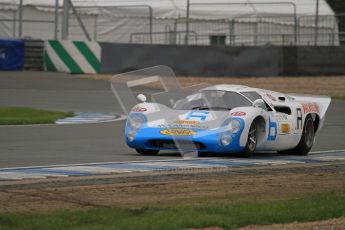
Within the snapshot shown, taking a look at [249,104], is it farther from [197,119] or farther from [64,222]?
[64,222]

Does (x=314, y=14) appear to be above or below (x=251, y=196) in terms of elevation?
above

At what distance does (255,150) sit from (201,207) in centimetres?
548

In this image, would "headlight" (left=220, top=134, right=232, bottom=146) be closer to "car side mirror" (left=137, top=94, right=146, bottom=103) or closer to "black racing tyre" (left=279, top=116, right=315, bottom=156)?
"car side mirror" (left=137, top=94, right=146, bottom=103)

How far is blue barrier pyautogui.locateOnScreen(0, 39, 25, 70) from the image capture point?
3206cm

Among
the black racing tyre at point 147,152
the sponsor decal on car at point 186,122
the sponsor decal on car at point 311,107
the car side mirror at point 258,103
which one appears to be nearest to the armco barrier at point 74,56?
the sponsor decal on car at point 311,107

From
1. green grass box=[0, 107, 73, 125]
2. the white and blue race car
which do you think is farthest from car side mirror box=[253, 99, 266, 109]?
green grass box=[0, 107, 73, 125]

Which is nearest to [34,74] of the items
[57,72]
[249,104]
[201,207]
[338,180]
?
[57,72]

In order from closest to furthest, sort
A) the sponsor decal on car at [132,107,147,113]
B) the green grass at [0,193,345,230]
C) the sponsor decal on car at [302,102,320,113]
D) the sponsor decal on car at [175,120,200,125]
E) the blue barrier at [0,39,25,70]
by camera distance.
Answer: the green grass at [0,193,345,230] < the sponsor decal on car at [175,120,200,125] < the sponsor decal on car at [132,107,147,113] < the sponsor decal on car at [302,102,320,113] < the blue barrier at [0,39,25,70]

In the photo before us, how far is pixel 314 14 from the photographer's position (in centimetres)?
3500

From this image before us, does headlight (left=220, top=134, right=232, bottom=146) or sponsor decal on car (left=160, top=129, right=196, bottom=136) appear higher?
sponsor decal on car (left=160, top=129, right=196, bottom=136)

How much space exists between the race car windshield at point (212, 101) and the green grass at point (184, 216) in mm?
5039

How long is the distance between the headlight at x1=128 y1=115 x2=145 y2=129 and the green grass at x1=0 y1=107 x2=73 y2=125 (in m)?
6.04

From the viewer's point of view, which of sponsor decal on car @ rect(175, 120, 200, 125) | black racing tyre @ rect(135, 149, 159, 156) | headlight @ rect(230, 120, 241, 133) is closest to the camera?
headlight @ rect(230, 120, 241, 133)

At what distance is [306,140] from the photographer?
1548 cm
